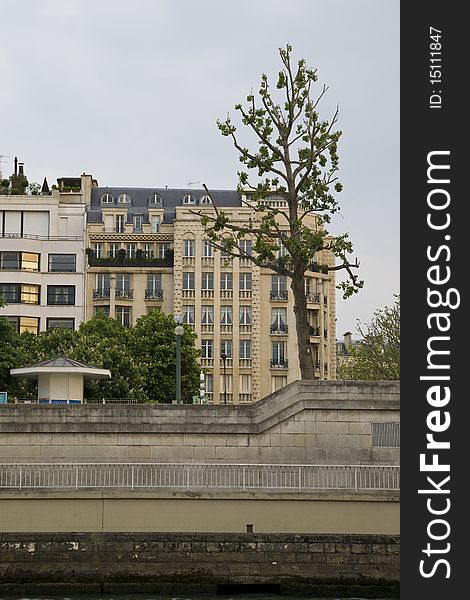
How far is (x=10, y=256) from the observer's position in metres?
102

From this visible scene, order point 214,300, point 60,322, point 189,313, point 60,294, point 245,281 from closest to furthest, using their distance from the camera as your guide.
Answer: point 60,322, point 60,294, point 189,313, point 214,300, point 245,281

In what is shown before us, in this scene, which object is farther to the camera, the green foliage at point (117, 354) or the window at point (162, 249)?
the window at point (162, 249)

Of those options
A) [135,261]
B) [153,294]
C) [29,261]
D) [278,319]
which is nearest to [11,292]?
[29,261]

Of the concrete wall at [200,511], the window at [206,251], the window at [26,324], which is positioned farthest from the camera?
the window at [206,251]

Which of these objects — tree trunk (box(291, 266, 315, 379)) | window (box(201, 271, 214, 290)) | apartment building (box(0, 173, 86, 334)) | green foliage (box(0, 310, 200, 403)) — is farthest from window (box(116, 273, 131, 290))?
tree trunk (box(291, 266, 315, 379))

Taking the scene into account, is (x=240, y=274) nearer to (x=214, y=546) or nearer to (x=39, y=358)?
(x=39, y=358)

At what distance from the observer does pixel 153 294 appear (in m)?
106

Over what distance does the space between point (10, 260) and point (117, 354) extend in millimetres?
29674

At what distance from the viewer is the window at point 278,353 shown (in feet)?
346

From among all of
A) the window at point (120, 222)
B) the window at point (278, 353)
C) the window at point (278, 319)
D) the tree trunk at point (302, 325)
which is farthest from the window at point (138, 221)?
the tree trunk at point (302, 325)

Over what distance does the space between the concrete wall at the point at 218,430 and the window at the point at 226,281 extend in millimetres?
71202

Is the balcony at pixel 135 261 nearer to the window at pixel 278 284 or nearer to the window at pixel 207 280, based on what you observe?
the window at pixel 207 280

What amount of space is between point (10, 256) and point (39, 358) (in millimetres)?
29230

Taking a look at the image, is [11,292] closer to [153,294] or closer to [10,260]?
[10,260]
